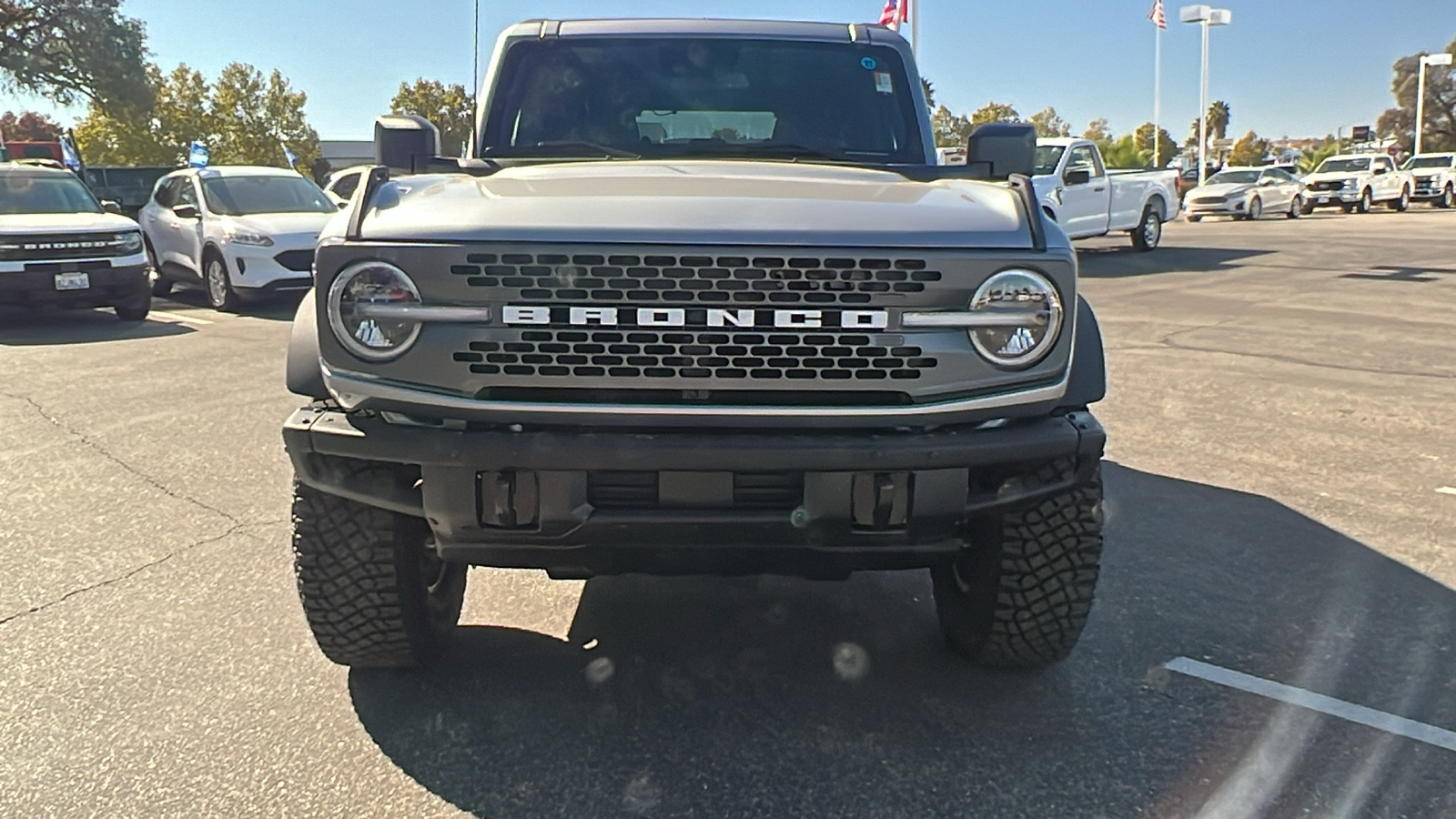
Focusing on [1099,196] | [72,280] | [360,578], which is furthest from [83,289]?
[1099,196]

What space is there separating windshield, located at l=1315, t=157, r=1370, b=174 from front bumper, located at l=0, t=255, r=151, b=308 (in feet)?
113

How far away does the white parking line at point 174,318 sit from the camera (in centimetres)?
1198

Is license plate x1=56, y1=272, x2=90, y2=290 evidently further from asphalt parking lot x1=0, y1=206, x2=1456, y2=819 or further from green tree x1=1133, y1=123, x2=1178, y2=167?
Result: green tree x1=1133, y1=123, x2=1178, y2=167

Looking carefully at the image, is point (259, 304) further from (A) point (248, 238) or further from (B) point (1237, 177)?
(B) point (1237, 177)

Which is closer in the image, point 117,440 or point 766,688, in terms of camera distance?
point 766,688

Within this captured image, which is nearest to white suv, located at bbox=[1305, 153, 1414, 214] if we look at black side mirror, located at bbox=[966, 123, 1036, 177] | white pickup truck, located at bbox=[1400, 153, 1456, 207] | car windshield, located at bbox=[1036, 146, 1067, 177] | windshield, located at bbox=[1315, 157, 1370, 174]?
windshield, located at bbox=[1315, 157, 1370, 174]

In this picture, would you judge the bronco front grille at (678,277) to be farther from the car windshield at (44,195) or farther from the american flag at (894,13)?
the american flag at (894,13)

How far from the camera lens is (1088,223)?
17344 mm

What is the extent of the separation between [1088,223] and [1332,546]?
45.4ft

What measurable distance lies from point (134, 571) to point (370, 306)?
89.3 inches

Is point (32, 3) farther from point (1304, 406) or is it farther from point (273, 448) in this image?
point (1304, 406)

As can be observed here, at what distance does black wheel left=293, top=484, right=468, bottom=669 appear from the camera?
2873mm

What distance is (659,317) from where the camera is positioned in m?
2.48

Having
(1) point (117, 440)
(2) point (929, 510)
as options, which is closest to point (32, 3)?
(1) point (117, 440)
